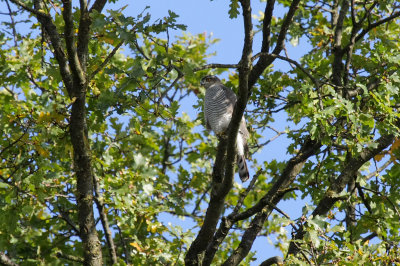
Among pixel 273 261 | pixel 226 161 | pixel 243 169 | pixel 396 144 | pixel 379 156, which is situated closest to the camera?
pixel 226 161

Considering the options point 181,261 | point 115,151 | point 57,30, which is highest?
point 115,151

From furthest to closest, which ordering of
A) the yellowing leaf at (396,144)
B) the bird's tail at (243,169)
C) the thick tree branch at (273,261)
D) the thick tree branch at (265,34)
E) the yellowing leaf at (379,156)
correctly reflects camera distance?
the bird's tail at (243,169)
the yellowing leaf at (379,156)
the yellowing leaf at (396,144)
the thick tree branch at (273,261)
the thick tree branch at (265,34)

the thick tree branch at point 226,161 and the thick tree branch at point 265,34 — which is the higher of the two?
the thick tree branch at point 265,34

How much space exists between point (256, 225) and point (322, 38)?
308 cm

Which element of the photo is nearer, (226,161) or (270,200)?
(226,161)

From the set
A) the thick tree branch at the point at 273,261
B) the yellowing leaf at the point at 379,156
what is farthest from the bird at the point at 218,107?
the thick tree branch at the point at 273,261

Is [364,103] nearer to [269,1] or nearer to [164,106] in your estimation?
[269,1]

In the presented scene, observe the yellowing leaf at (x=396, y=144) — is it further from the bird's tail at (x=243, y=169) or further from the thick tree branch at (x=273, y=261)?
the bird's tail at (x=243, y=169)

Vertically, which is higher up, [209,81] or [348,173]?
[209,81]

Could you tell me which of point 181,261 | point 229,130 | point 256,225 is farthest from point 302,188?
point 229,130

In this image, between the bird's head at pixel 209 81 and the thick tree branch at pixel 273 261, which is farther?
the bird's head at pixel 209 81

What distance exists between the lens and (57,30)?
4.67 m

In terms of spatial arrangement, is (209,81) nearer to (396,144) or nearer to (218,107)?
(218,107)

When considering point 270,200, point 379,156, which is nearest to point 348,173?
point 379,156
